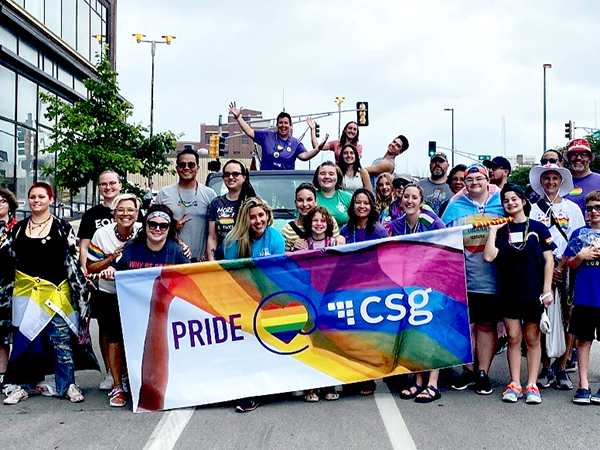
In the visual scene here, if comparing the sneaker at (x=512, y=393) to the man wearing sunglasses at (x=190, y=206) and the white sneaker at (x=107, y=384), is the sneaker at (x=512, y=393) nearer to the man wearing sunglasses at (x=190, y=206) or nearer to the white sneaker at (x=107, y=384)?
the man wearing sunglasses at (x=190, y=206)

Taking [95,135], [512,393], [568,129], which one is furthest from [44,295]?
[568,129]

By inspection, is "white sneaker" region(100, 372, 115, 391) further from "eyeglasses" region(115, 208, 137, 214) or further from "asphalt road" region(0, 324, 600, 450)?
"eyeglasses" region(115, 208, 137, 214)

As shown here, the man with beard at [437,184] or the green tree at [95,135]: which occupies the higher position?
the green tree at [95,135]

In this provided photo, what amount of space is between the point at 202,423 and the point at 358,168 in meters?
3.66

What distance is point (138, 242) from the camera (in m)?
6.19

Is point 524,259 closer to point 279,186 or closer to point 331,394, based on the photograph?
point 331,394

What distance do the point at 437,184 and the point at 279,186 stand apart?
6.10 feet

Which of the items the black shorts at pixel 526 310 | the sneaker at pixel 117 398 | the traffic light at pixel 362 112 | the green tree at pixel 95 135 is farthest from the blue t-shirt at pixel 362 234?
the traffic light at pixel 362 112

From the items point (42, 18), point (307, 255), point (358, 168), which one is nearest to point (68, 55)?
point (42, 18)

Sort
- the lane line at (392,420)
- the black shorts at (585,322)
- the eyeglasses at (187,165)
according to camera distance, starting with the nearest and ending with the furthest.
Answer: the lane line at (392,420) → the black shorts at (585,322) → the eyeglasses at (187,165)

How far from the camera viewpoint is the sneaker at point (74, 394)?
6.16 meters

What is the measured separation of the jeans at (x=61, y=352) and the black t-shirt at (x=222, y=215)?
1.56 metres

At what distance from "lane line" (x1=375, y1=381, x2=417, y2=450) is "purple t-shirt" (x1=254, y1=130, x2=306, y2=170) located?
376 cm

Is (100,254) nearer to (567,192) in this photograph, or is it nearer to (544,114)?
(567,192)
